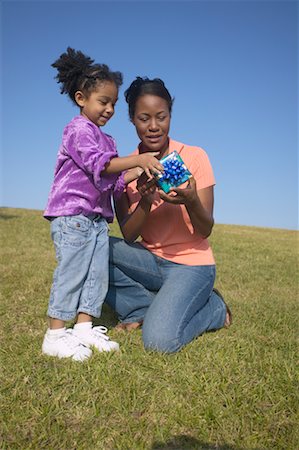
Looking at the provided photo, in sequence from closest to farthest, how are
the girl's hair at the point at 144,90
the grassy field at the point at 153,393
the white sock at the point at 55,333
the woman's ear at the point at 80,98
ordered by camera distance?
the grassy field at the point at 153,393 < the white sock at the point at 55,333 < the woman's ear at the point at 80,98 < the girl's hair at the point at 144,90

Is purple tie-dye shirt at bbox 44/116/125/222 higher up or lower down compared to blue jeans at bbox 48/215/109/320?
higher up

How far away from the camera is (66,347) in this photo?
9.73ft

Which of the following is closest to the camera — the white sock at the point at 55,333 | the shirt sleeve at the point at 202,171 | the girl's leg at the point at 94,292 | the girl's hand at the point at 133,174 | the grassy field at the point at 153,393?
the grassy field at the point at 153,393

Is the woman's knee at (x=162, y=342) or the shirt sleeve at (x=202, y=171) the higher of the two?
the shirt sleeve at (x=202, y=171)

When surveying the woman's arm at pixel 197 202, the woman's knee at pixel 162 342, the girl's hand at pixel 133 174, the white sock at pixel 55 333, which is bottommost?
the woman's knee at pixel 162 342

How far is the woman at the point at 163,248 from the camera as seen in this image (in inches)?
132

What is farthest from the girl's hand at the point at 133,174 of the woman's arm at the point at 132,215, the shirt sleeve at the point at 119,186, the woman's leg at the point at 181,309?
the woman's leg at the point at 181,309

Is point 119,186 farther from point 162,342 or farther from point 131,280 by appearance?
point 162,342

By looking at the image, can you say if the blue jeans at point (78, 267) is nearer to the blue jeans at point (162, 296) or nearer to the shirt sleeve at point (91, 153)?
the shirt sleeve at point (91, 153)

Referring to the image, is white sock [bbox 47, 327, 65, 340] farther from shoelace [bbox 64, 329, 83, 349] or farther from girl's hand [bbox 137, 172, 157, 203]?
girl's hand [bbox 137, 172, 157, 203]

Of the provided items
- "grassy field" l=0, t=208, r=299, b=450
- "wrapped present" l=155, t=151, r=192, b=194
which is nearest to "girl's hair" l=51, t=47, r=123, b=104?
"wrapped present" l=155, t=151, r=192, b=194

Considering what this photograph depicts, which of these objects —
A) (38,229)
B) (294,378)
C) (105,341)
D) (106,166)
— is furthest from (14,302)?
(38,229)

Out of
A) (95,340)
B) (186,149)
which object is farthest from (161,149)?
(95,340)

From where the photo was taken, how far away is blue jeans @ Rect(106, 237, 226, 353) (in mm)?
3232
